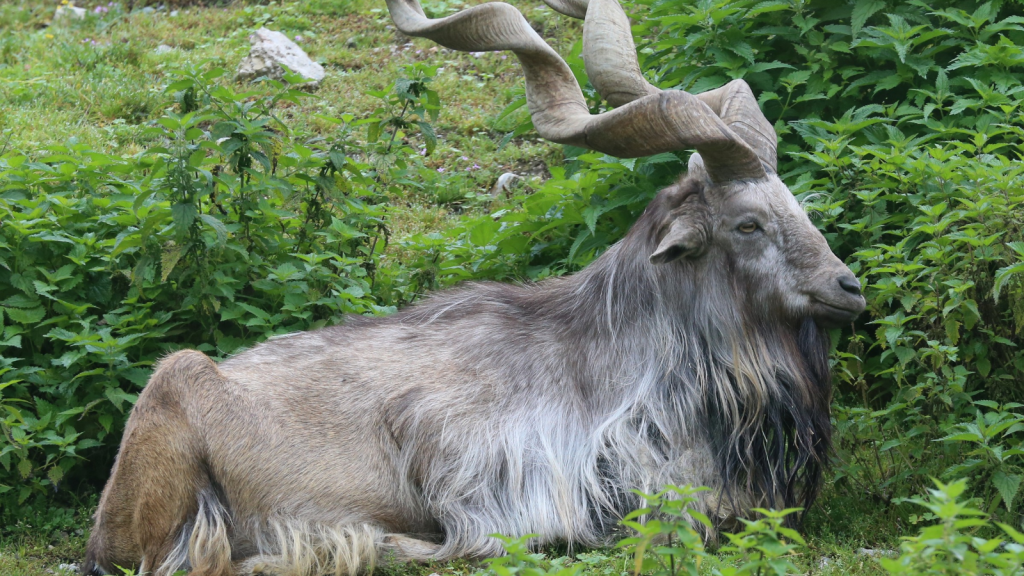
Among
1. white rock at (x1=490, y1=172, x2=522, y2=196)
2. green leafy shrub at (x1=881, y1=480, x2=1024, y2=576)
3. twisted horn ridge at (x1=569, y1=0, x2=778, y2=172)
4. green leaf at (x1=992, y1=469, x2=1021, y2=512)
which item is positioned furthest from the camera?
white rock at (x1=490, y1=172, x2=522, y2=196)

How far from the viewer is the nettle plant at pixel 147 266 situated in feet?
20.4

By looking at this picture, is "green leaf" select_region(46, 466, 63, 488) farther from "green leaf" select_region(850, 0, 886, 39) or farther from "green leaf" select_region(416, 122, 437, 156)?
"green leaf" select_region(850, 0, 886, 39)

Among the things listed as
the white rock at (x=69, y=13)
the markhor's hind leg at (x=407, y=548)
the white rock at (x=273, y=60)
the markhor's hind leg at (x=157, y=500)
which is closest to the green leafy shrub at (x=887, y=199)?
the markhor's hind leg at (x=407, y=548)

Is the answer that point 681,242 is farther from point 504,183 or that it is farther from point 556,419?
point 504,183

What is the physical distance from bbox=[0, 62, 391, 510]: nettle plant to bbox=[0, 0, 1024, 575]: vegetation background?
→ 2cm

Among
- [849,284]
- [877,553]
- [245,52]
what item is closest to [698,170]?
[849,284]

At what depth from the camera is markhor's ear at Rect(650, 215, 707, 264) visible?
5.24 meters

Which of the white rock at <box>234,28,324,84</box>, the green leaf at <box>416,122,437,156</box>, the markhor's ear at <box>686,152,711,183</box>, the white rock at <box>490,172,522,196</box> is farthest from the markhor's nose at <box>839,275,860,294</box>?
the white rock at <box>234,28,324,84</box>

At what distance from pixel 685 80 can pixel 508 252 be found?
5.49 ft

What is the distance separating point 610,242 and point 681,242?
6.27ft

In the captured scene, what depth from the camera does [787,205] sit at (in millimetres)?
5340

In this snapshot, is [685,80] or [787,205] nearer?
[787,205]

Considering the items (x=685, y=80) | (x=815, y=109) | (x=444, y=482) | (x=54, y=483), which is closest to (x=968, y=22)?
(x=815, y=109)

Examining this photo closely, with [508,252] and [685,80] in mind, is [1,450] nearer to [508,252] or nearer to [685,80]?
[508,252]
